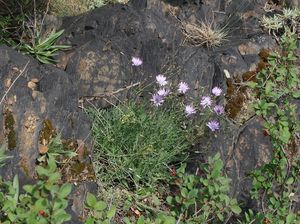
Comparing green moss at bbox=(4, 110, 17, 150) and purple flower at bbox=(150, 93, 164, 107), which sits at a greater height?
green moss at bbox=(4, 110, 17, 150)

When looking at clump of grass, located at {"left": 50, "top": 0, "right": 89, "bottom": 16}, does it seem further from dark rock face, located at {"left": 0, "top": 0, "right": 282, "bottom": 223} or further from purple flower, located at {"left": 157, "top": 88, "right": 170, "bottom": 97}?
purple flower, located at {"left": 157, "top": 88, "right": 170, "bottom": 97}

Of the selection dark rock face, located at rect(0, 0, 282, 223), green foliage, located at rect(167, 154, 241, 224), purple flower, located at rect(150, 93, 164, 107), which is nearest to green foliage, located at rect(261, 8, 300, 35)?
dark rock face, located at rect(0, 0, 282, 223)

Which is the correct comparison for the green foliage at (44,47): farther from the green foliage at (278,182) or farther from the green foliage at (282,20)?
the green foliage at (282,20)

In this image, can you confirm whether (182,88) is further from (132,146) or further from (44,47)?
(44,47)

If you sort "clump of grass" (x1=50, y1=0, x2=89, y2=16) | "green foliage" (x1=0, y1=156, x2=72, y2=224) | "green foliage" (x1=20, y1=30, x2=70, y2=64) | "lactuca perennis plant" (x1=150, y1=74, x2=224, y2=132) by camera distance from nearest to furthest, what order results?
"green foliage" (x1=0, y1=156, x2=72, y2=224), "green foliage" (x1=20, y1=30, x2=70, y2=64), "lactuca perennis plant" (x1=150, y1=74, x2=224, y2=132), "clump of grass" (x1=50, y1=0, x2=89, y2=16)

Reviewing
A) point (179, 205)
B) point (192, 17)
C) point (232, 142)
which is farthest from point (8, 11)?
point (179, 205)

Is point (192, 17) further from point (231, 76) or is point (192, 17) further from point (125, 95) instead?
point (125, 95)

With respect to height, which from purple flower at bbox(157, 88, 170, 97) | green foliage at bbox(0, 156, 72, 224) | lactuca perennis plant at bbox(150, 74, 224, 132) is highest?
green foliage at bbox(0, 156, 72, 224)
